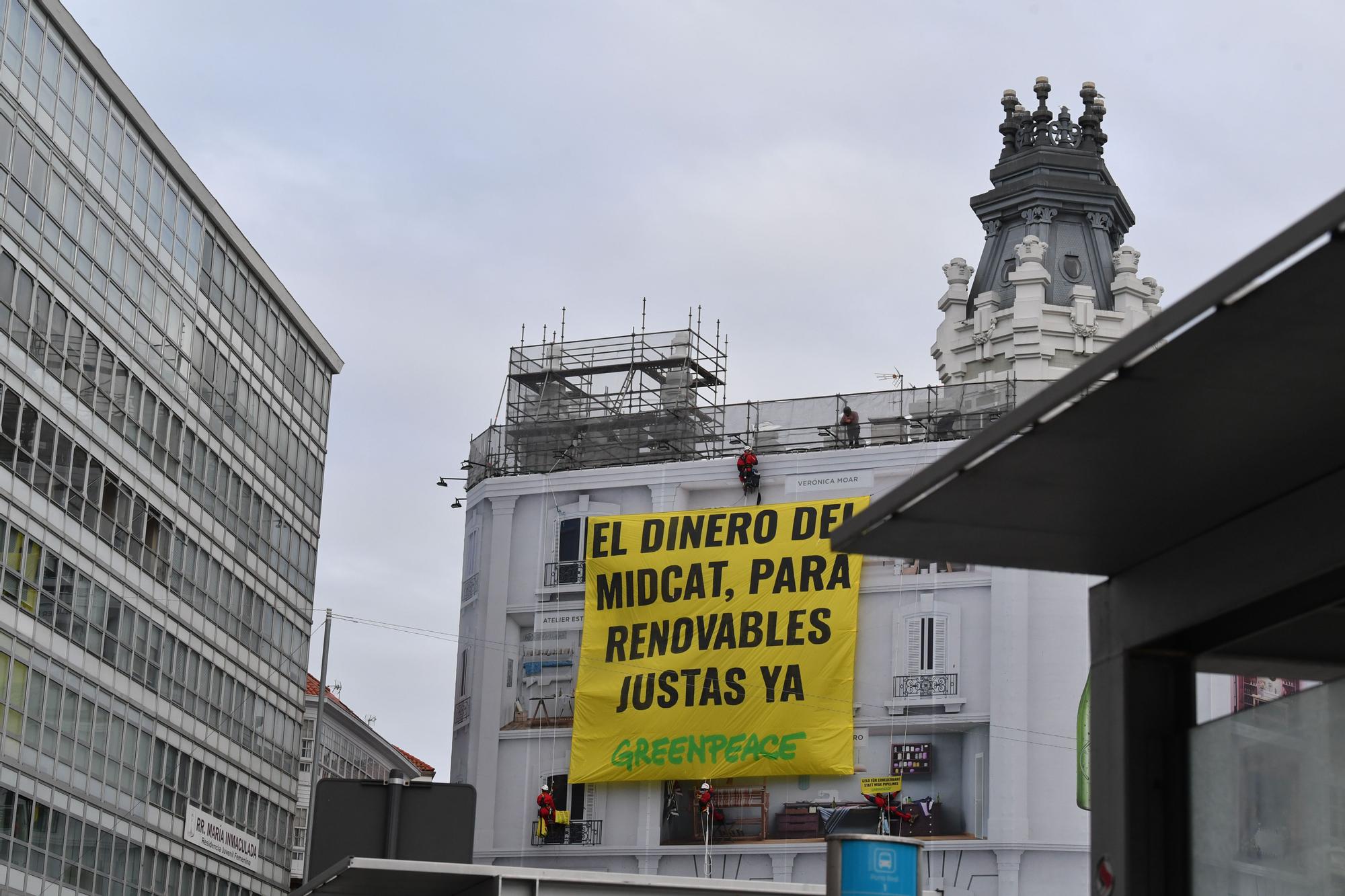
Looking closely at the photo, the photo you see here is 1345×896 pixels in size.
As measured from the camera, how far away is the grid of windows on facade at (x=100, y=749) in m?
44.8

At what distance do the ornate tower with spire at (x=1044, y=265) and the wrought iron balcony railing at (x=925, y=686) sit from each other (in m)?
16.8

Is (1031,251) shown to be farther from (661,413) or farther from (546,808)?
(546,808)

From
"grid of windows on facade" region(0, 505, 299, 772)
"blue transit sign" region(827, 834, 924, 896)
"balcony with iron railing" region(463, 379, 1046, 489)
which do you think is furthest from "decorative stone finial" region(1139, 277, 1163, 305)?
"blue transit sign" region(827, 834, 924, 896)

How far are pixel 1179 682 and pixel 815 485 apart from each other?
56736 millimetres

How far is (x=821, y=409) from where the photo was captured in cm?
6788

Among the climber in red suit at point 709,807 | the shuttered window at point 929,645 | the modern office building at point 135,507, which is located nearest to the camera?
the modern office building at point 135,507

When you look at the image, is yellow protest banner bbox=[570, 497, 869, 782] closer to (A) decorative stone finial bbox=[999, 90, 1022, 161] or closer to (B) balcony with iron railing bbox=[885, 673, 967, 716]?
(B) balcony with iron railing bbox=[885, 673, 967, 716]

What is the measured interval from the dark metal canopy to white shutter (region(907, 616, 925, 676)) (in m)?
53.2

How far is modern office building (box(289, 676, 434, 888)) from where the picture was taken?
102 meters

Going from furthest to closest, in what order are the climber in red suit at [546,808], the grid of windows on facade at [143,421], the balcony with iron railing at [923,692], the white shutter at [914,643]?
the climber in red suit at [546,808], the white shutter at [914,643], the balcony with iron railing at [923,692], the grid of windows on facade at [143,421]

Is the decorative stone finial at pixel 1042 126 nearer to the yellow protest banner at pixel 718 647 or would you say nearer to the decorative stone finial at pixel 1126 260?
the decorative stone finial at pixel 1126 260

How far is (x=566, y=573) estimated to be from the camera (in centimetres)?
6700

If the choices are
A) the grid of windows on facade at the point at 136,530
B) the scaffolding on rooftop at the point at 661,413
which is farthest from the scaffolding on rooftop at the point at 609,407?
the grid of windows on facade at the point at 136,530

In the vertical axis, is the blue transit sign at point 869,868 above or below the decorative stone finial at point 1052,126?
below
